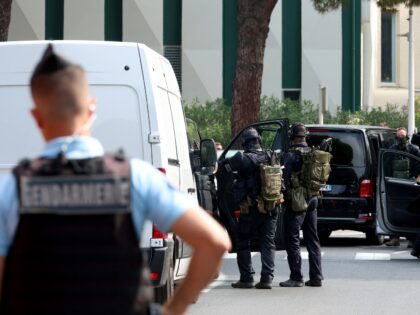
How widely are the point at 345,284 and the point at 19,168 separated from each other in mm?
10656

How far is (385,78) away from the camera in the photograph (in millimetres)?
51688

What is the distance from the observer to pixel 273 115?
38.4 metres

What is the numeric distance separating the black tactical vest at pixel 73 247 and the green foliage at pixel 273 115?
109 ft

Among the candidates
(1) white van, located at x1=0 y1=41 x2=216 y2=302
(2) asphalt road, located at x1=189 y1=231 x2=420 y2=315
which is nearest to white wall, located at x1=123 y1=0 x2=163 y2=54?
(2) asphalt road, located at x1=189 y1=231 x2=420 y2=315

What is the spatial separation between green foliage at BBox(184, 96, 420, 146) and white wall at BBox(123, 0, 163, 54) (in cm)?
246

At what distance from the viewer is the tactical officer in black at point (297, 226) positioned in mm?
13539

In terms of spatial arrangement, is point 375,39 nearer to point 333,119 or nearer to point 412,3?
point 333,119

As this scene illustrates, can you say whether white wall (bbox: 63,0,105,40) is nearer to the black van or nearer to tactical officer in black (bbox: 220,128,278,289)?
the black van

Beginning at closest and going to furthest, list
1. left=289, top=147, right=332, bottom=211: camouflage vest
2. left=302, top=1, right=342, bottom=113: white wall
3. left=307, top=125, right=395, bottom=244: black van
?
left=289, top=147, right=332, bottom=211: camouflage vest < left=307, top=125, right=395, bottom=244: black van < left=302, top=1, right=342, bottom=113: white wall

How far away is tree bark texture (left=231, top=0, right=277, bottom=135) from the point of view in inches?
1079

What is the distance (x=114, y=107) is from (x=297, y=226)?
4567mm

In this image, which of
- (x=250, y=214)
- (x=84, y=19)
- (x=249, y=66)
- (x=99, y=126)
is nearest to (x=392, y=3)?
(x=249, y=66)

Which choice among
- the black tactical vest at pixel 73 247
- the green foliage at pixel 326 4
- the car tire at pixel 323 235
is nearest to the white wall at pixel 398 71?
the green foliage at pixel 326 4

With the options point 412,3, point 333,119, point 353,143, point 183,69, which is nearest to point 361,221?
point 353,143
